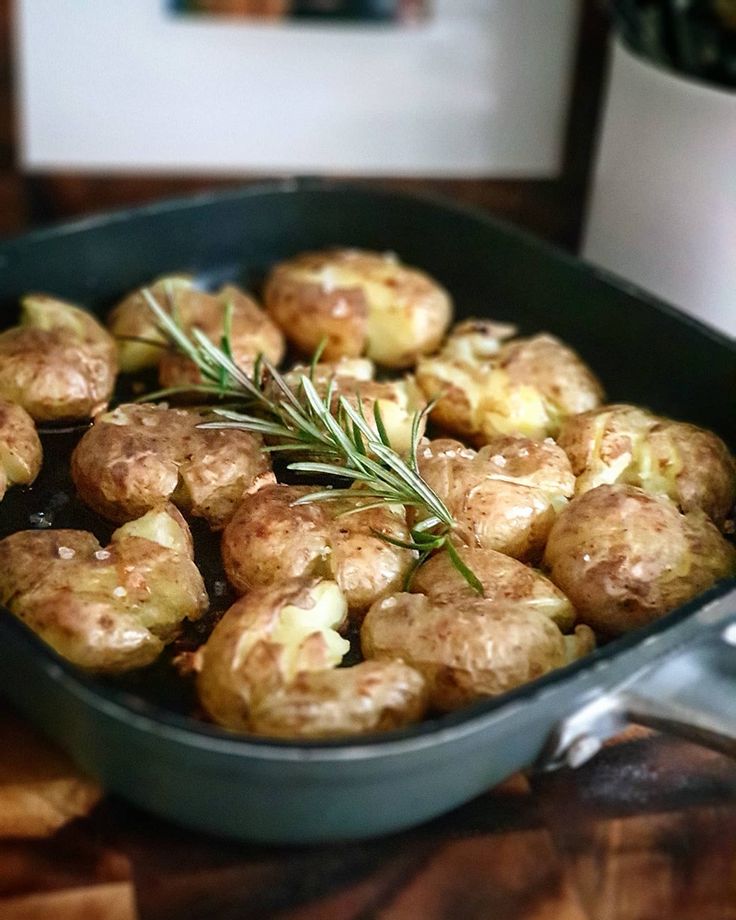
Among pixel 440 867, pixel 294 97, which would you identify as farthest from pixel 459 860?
pixel 294 97

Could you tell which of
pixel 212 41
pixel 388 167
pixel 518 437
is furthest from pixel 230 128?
pixel 518 437

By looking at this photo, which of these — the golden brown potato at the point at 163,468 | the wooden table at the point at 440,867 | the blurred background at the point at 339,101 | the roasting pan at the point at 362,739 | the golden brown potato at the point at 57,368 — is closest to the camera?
the roasting pan at the point at 362,739

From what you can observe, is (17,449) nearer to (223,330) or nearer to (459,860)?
(223,330)

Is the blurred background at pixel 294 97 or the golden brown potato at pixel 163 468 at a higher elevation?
the blurred background at pixel 294 97

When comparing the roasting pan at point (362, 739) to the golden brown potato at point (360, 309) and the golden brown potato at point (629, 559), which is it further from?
the golden brown potato at point (360, 309)

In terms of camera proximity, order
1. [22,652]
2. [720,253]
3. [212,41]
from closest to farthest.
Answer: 1. [22,652]
2. [720,253]
3. [212,41]

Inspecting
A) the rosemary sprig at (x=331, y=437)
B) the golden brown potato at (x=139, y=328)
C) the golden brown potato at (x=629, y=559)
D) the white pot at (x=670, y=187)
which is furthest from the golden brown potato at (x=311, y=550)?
the white pot at (x=670, y=187)

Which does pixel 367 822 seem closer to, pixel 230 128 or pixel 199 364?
pixel 199 364

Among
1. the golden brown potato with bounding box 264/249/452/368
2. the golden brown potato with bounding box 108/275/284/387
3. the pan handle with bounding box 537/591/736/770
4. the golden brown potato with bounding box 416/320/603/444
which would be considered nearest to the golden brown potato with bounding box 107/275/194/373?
the golden brown potato with bounding box 108/275/284/387
